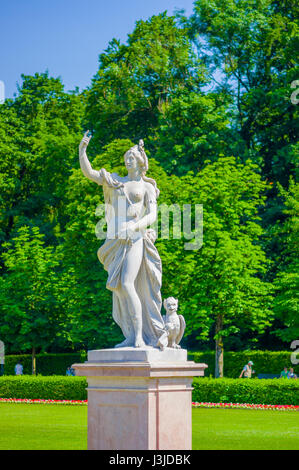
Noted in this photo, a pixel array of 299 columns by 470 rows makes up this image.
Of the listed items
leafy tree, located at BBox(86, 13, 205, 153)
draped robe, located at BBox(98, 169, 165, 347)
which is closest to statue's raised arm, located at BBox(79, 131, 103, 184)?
draped robe, located at BBox(98, 169, 165, 347)

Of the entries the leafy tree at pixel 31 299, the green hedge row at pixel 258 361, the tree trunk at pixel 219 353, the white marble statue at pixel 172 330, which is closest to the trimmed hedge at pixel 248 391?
the tree trunk at pixel 219 353

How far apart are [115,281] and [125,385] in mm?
1492

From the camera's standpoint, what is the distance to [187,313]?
29.4 metres

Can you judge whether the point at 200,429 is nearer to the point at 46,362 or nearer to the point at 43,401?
the point at 43,401

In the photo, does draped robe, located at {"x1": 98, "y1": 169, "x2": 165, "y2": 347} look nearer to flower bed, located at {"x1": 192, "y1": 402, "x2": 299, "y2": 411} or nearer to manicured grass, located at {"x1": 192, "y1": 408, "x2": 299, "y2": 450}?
manicured grass, located at {"x1": 192, "y1": 408, "x2": 299, "y2": 450}

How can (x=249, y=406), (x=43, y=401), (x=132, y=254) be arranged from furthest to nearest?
(x=43, y=401) < (x=249, y=406) < (x=132, y=254)

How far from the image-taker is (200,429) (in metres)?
17.6

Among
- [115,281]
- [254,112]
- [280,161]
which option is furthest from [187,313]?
[115,281]

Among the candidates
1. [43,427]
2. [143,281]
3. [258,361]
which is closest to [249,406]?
[43,427]

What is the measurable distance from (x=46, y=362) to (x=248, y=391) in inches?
732

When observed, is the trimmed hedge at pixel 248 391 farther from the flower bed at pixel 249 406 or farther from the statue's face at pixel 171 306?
the statue's face at pixel 171 306

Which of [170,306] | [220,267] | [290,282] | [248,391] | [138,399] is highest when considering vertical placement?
[220,267]

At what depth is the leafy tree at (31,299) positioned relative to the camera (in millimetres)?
36188

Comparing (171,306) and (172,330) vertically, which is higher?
(171,306)
